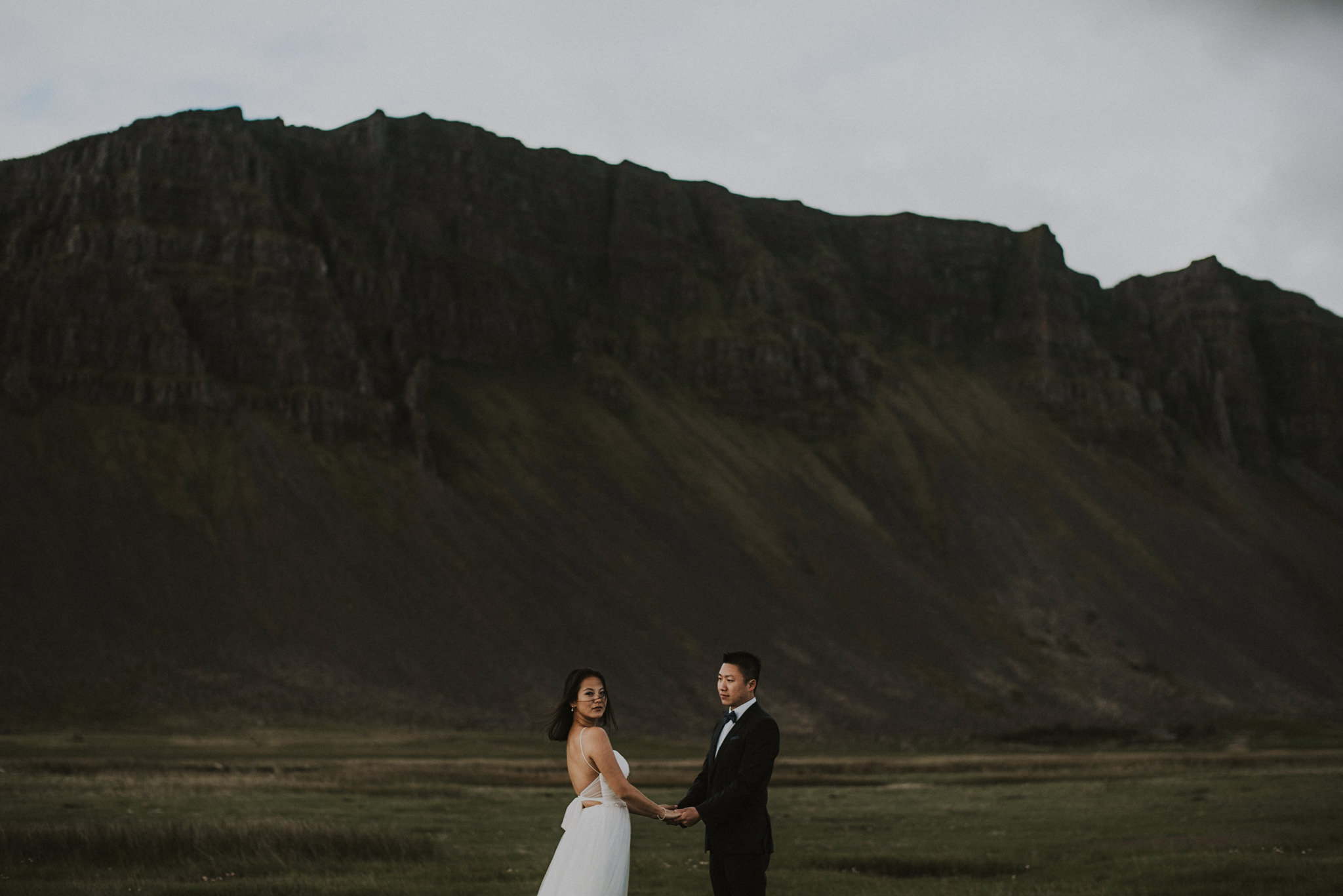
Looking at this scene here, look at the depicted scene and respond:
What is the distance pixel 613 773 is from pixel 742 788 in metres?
1.34

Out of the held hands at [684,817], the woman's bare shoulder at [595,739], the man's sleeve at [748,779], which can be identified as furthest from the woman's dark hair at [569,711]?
the man's sleeve at [748,779]

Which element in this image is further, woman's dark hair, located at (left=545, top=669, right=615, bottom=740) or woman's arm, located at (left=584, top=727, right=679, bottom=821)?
woman's dark hair, located at (left=545, top=669, right=615, bottom=740)

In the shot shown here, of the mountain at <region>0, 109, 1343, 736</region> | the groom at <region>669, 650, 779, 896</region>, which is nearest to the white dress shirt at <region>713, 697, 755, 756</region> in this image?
the groom at <region>669, 650, 779, 896</region>

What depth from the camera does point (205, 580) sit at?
9925 cm

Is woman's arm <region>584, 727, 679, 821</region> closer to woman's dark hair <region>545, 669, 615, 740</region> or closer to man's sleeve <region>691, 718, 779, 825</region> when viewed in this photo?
woman's dark hair <region>545, 669, 615, 740</region>

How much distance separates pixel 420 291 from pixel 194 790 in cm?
11189

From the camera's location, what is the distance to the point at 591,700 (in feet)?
43.1

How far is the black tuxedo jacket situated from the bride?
494mm

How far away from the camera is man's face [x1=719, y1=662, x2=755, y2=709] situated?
13.4 metres

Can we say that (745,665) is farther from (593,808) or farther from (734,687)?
(593,808)

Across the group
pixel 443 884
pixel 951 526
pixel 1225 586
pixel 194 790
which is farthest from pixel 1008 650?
pixel 443 884

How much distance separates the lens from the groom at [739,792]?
13141 mm

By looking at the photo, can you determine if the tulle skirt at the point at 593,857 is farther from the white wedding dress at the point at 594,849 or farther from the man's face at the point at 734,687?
the man's face at the point at 734,687

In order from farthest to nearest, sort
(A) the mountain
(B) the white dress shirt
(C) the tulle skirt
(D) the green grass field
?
(A) the mountain
(D) the green grass field
(B) the white dress shirt
(C) the tulle skirt
